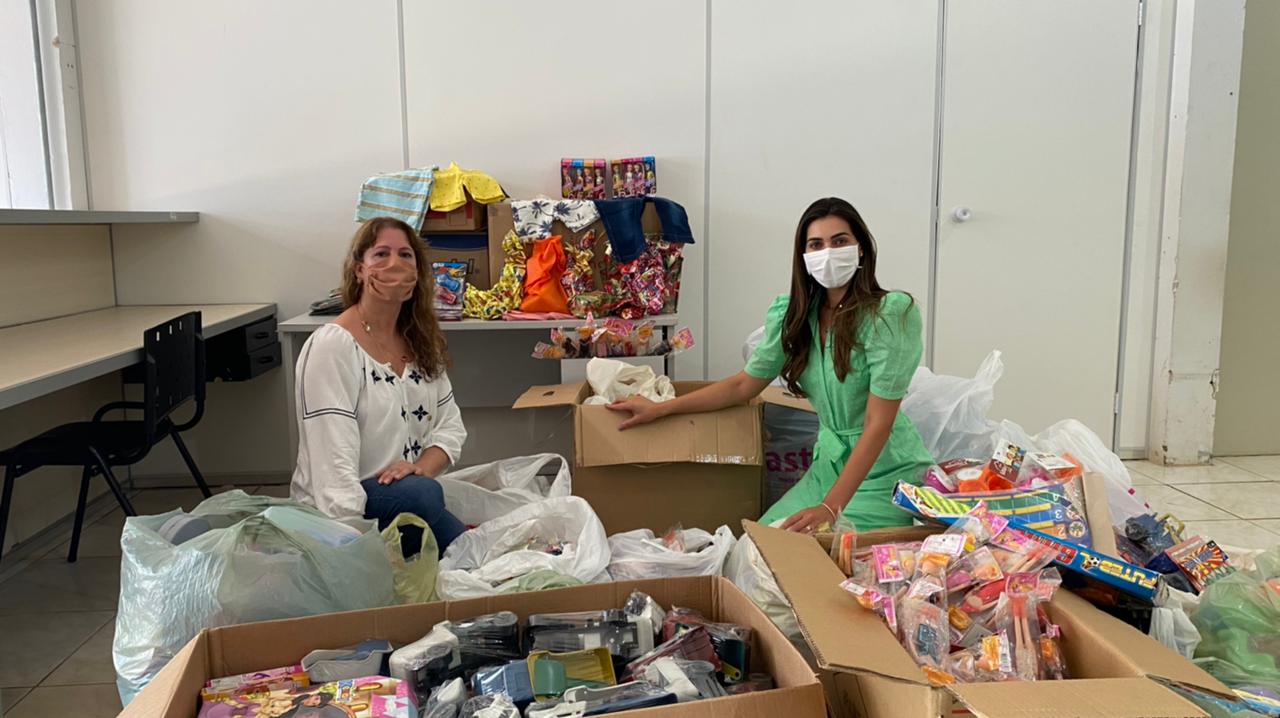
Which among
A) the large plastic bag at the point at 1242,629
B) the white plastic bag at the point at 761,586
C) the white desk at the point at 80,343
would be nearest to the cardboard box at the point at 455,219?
the white desk at the point at 80,343

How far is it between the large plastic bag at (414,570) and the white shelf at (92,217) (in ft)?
6.04

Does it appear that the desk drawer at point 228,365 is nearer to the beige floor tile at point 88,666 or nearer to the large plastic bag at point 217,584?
the beige floor tile at point 88,666

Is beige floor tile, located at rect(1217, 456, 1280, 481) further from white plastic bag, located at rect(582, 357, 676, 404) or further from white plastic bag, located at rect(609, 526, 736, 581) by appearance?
white plastic bag, located at rect(609, 526, 736, 581)

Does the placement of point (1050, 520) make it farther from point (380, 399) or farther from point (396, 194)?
point (396, 194)

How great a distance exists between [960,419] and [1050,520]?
1.21 m

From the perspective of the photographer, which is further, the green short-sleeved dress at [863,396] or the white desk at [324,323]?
the white desk at [324,323]

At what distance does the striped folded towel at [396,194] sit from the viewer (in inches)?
135

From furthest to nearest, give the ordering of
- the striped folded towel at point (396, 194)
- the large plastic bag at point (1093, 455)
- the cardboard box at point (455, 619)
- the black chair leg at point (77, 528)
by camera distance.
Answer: the striped folded towel at point (396, 194) < the black chair leg at point (77, 528) < the large plastic bag at point (1093, 455) < the cardboard box at point (455, 619)

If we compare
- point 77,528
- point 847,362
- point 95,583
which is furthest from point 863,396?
point 77,528

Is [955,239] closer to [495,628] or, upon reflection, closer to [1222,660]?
[1222,660]

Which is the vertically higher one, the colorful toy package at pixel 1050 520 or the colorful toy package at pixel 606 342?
the colorful toy package at pixel 606 342

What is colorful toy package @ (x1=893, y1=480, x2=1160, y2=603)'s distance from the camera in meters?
1.29

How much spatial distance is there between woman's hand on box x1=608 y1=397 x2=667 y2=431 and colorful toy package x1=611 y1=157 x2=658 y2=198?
145 cm

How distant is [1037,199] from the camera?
12.8 ft
